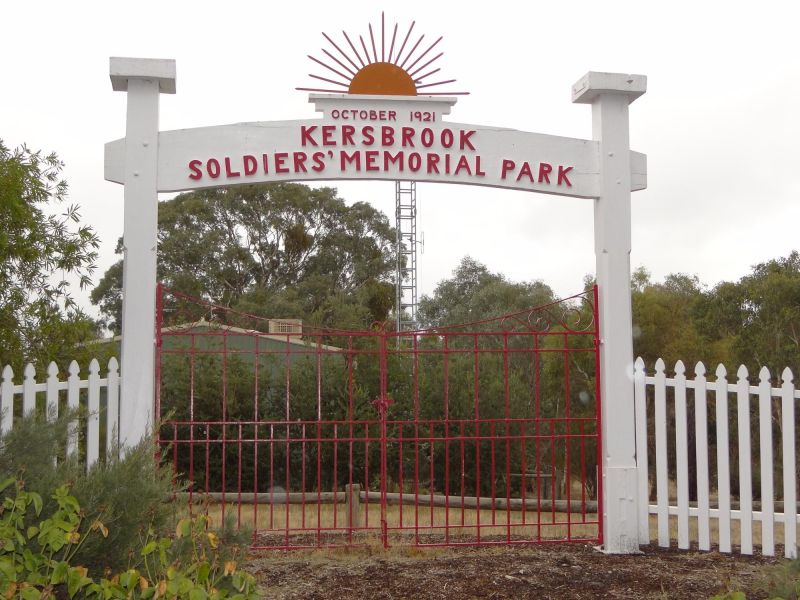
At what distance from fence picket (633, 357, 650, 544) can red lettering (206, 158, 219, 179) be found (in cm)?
398

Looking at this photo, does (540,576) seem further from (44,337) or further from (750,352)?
(750,352)

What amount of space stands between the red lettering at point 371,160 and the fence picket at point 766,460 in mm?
3738

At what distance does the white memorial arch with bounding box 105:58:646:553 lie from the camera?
7.34 meters

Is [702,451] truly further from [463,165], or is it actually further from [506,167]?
[463,165]

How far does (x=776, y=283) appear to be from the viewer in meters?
20.1

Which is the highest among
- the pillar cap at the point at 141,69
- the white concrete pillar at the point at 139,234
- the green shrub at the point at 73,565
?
the pillar cap at the point at 141,69

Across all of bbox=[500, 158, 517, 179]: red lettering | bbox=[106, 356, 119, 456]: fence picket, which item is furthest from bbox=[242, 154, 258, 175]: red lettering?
bbox=[500, 158, 517, 179]: red lettering

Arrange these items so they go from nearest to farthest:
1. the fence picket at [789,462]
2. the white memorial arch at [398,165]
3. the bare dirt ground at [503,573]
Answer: the bare dirt ground at [503,573], the white memorial arch at [398,165], the fence picket at [789,462]

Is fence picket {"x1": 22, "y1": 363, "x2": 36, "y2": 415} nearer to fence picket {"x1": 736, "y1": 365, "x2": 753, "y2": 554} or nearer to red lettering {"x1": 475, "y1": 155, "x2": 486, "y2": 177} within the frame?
red lettering {"x1": 475, "y1": 155, "x2": 486, "y2": 177}

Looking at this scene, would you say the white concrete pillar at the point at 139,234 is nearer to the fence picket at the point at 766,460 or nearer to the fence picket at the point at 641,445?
the fence picket at the point at 641,445

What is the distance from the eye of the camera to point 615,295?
7883 mm

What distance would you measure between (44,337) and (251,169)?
3422 millimetres

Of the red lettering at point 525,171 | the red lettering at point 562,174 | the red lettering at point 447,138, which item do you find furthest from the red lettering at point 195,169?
the red lettering at point 562,174

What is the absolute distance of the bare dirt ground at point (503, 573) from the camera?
6426mm
